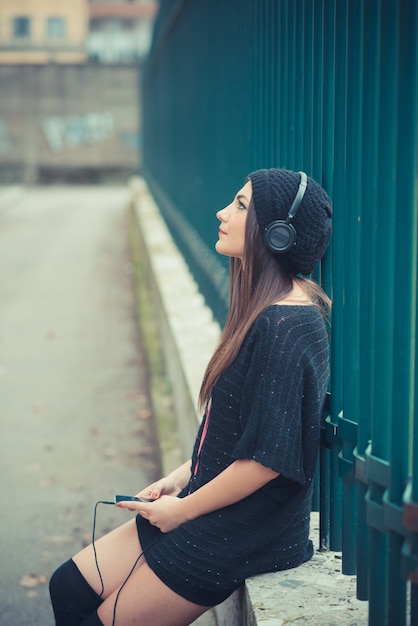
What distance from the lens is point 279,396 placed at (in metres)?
2.34

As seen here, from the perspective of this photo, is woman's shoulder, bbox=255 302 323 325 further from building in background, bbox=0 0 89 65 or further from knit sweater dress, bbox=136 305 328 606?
building in background, bbox=0 0 89 65

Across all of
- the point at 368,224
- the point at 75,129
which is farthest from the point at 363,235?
the point at 75,129

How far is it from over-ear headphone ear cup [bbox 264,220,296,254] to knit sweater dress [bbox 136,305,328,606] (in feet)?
0.48

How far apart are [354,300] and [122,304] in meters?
9.26

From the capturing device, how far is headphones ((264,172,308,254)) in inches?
95.7

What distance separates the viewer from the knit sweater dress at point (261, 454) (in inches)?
92.7

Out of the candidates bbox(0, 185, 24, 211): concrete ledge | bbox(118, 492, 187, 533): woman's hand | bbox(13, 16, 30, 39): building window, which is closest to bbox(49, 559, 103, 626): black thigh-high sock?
bbox(118, 492, 187, 533): woman's hand

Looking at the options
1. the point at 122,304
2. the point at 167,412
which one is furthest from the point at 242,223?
the point at 122,304

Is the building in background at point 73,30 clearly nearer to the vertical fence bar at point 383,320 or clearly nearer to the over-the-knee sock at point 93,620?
the over-the-knee sock at point 93,620

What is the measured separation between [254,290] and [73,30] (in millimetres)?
52345

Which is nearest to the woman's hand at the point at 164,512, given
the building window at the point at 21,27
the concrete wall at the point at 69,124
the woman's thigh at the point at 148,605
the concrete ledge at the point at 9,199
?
the woman's thigh at the point at 148,605

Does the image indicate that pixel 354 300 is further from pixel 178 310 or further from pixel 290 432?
pixel 178 310

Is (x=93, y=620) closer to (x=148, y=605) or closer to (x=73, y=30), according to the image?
(x=148, y=605)

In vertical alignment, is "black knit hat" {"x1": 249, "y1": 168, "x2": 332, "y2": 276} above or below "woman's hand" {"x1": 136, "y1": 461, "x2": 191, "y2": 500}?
above
